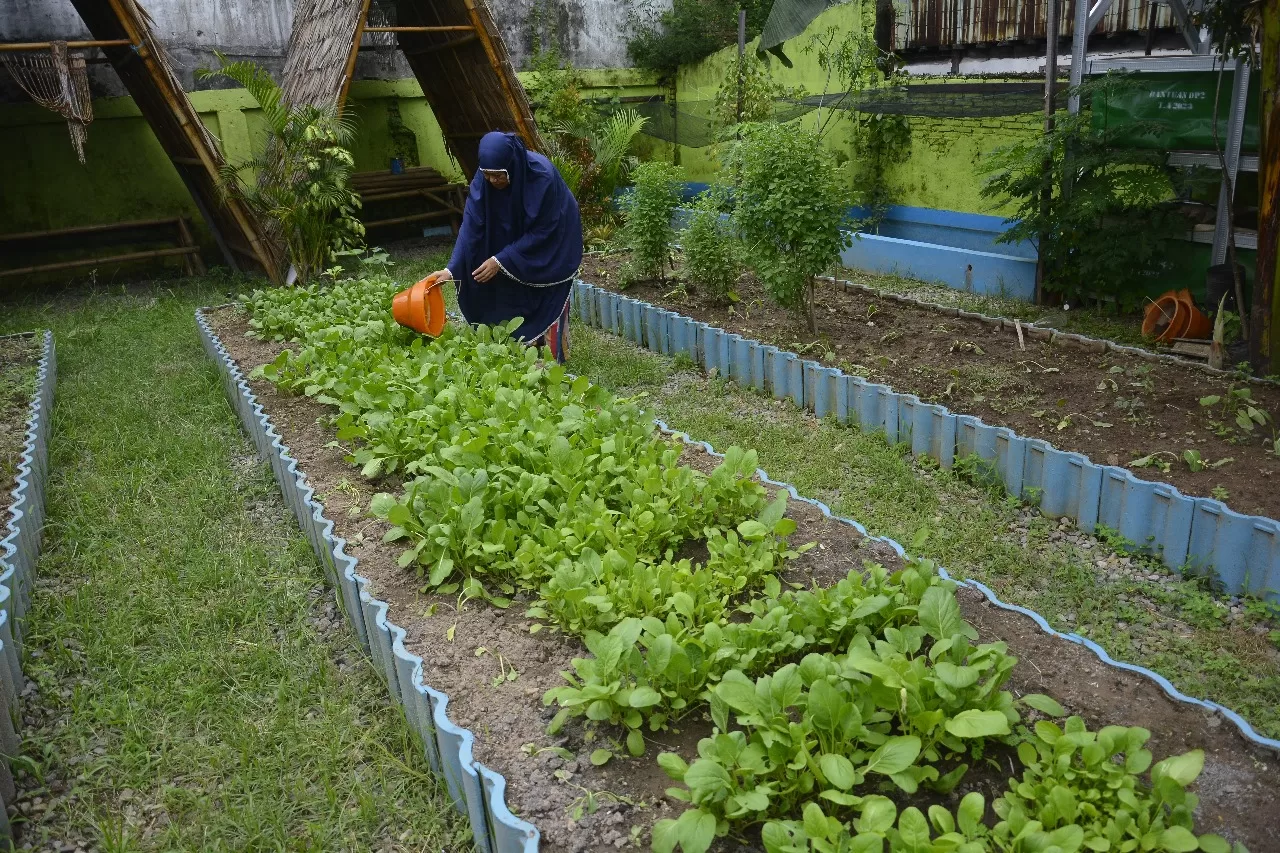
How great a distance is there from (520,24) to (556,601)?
11575 millimetres

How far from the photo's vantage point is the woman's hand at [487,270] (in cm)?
529

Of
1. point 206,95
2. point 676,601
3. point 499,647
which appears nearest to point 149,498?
point 499,647

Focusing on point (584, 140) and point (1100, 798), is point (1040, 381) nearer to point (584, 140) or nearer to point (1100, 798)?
point (1100, 798)

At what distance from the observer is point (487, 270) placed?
5312 millimetres

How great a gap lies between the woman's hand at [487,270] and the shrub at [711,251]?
1908mm

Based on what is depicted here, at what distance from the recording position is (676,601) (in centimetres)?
261

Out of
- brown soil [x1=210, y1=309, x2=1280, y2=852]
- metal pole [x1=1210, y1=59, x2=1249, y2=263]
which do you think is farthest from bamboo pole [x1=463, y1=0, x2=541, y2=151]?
brown soil [x1=210, y1=309, x2=1280, y2=852]

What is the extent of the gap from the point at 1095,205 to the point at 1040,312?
938 millimetres

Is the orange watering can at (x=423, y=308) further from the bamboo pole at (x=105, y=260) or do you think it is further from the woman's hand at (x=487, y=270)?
the bamboo pole at (x=105, y=260)

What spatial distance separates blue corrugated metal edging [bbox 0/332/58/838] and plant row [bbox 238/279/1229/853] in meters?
1.24

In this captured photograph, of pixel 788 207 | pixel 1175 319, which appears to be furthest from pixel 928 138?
pixel 788 207

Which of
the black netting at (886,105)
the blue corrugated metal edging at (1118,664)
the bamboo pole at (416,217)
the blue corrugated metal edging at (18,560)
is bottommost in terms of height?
the blue corrugated metal edging at (18,560)

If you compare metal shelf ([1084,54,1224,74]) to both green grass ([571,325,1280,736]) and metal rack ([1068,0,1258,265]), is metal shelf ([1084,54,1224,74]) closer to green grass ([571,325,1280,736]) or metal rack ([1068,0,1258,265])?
metal rack ([1068,0,1258,265])

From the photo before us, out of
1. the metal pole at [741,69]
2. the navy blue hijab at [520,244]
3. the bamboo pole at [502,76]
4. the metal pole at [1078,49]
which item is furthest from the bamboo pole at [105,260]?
the metal pole at [1078,49]
